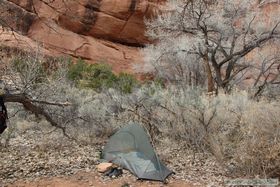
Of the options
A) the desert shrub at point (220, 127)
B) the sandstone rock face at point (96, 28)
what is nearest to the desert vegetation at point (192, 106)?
the desert shrub at point (220, 127)

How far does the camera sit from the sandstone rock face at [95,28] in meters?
22.5

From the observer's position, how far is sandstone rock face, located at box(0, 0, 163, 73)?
74.0 ft

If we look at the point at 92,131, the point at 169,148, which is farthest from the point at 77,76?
the point at 169,148

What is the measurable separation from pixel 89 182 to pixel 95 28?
707 inches

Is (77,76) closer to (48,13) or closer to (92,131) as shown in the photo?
(48,13)

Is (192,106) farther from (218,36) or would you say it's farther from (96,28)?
(96,28)

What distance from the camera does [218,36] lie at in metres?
17.0

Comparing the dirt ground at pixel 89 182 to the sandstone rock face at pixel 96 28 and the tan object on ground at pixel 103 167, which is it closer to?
the tan object on ground at pixel 103 167

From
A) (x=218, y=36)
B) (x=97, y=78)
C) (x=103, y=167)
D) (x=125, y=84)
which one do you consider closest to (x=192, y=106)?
(x=103, y=167)

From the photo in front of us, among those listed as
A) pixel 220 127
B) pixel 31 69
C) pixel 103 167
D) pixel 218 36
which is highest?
pixel 218 36

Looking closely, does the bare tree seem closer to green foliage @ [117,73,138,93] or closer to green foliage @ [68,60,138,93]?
green foliage @ [117,73,138,93]

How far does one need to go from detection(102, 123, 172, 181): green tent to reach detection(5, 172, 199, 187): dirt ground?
16cm

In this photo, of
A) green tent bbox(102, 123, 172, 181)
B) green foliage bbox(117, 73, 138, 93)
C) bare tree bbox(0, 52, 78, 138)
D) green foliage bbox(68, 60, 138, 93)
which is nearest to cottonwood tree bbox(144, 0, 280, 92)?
green foliage bbox(117, 73, 138, 93)

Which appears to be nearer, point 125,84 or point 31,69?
point 31,69
